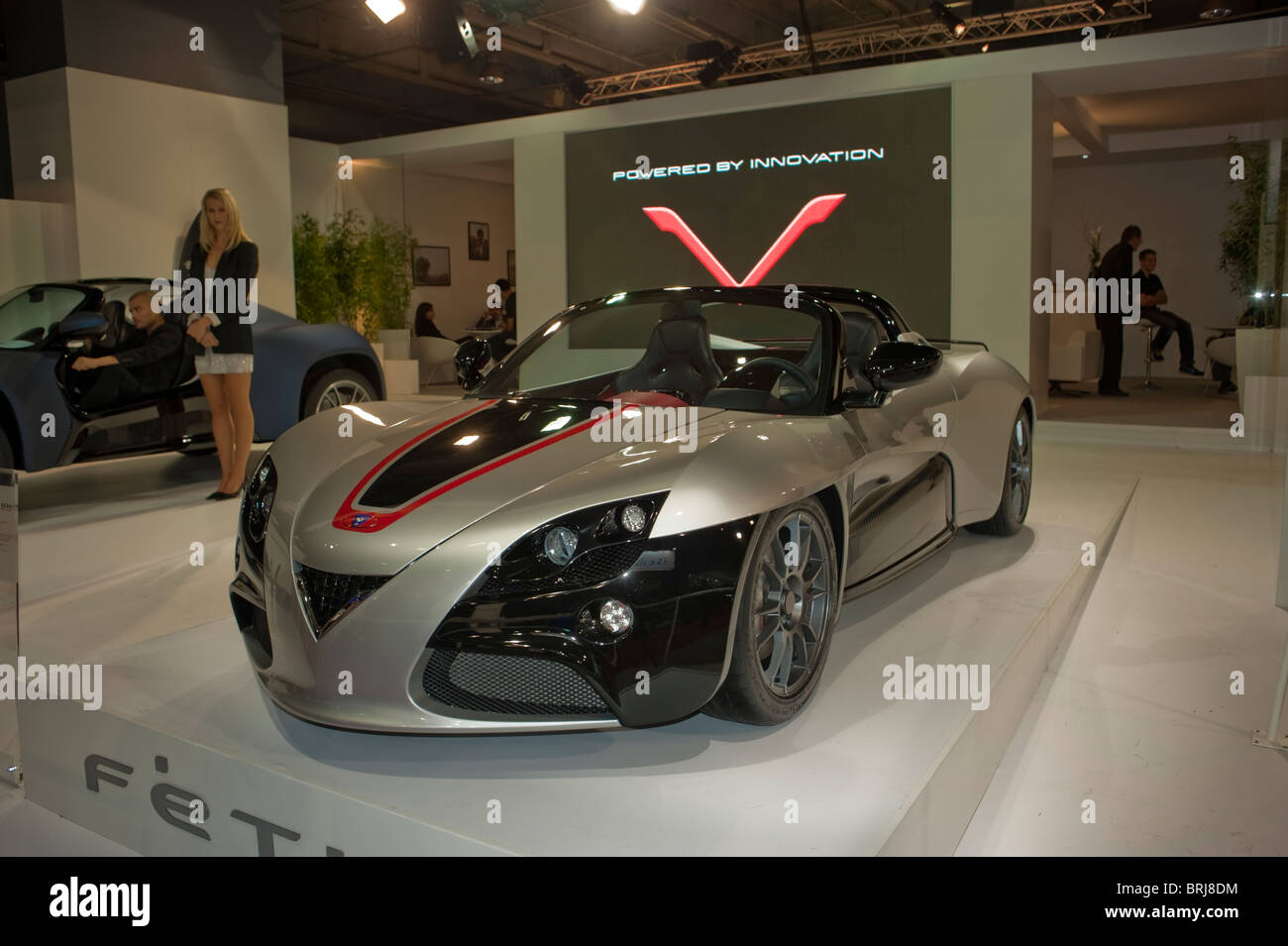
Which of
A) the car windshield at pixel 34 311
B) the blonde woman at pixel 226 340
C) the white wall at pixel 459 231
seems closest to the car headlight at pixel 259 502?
the blonde woman at pixel 226 340

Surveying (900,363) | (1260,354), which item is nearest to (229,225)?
(900,363)

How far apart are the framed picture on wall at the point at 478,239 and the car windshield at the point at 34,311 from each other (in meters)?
12.2

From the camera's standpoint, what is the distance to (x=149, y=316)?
5.17 m

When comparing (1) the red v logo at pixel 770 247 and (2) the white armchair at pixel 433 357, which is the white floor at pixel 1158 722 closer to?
(1) the red v logo at pixel 770 247

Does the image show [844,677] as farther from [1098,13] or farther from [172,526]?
[1098,13]

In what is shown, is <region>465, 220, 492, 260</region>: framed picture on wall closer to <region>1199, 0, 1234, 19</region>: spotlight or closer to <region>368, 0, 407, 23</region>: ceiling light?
<region>368, 0, 407, 23</region>: ceiling light

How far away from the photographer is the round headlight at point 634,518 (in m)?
2.00

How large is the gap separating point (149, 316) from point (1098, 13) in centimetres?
877

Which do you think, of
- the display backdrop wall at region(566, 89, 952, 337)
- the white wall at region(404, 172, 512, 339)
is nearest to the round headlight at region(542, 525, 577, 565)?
the display backdrop wall at region(566, 89, 952, 337)

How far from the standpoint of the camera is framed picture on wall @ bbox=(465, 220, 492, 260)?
17.0 metres

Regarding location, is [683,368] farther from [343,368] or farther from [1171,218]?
[1171,218]

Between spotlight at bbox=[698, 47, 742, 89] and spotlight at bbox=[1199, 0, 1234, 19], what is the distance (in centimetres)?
473

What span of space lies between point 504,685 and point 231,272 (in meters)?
3.63
